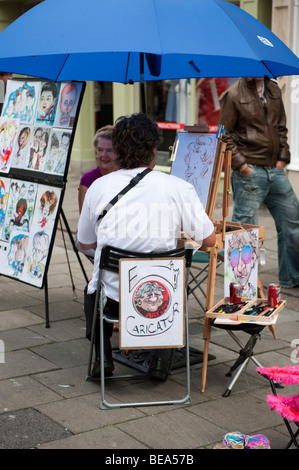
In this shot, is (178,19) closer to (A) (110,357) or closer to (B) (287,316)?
(A) (110,357)

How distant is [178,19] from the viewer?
4137mm

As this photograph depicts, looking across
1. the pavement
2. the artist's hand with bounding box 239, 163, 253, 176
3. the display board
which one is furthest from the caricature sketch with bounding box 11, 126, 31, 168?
the artist's hand with bounding box 239, 163, 253, 176

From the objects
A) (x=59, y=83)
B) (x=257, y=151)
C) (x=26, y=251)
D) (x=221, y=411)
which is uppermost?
(x=59, y=83)

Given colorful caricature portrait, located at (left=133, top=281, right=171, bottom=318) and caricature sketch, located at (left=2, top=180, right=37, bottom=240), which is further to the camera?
caricature sketch, located at (left=2, top=180, right=37, bottom=240)

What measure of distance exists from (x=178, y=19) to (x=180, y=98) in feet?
25.3

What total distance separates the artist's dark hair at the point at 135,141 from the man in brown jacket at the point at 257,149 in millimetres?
1930

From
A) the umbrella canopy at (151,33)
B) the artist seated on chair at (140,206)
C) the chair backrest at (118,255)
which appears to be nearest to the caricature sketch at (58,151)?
the umbrella canopy at (151,33)

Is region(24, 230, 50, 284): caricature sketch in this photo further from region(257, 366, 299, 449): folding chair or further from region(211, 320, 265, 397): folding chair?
region(257, 366, 299, 449): folding chair

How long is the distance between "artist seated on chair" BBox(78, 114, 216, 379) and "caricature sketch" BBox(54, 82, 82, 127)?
106 centimetres

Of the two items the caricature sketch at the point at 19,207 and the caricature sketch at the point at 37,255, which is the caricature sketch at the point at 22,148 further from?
the caricature sketch at the point at 37,255

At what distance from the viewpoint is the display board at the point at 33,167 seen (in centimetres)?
535

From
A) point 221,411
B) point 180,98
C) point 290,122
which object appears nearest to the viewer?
point 221,411

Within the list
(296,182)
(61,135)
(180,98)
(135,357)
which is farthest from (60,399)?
(180,98)

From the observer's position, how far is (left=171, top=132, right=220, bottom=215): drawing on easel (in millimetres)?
4867
